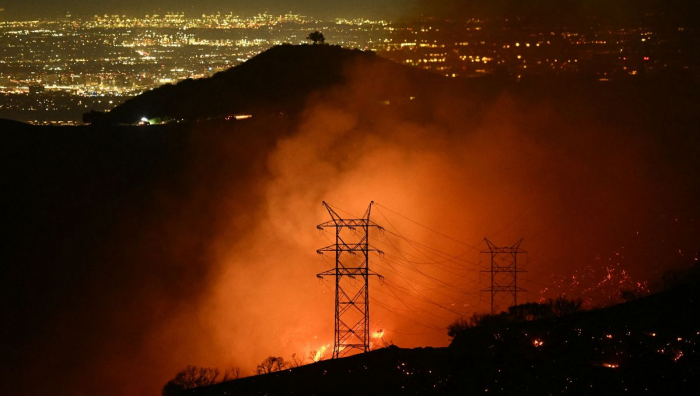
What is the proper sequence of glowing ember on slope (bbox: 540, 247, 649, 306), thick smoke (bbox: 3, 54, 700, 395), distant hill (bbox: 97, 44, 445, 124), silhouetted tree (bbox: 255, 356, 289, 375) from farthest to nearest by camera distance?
distant hill (bbox: 97, 44, 445, 124), glowing ember on slope (bbox: 540, 247, 649, 306), thick smoke (bbox: 3, 54, 700, 395), silhouetted tree (bbox: 255, 356, 289, 375)

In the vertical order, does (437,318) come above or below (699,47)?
below

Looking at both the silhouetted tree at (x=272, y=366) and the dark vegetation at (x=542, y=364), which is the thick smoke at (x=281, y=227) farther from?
the dark vegetation at (x=542, y=364)

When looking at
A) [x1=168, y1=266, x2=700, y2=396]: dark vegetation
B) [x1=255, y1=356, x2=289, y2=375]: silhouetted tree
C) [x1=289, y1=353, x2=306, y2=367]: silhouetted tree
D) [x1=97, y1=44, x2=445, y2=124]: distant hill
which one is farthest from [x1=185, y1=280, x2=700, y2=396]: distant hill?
[x1=97, y1=44, x2=445, y2=124]: distant hill

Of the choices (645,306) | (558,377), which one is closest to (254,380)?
(558,377)

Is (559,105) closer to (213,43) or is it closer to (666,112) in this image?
(666,112)

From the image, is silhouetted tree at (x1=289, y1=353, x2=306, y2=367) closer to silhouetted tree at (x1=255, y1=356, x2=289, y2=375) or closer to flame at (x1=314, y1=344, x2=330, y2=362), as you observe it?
silhouetted tree at (x1=255, y1=356, x2=289, y2=375)

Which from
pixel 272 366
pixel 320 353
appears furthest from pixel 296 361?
pixel 272 366

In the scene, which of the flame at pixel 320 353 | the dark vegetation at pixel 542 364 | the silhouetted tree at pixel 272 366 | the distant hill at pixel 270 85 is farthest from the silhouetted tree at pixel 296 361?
the distant hill at pixel 270 85
